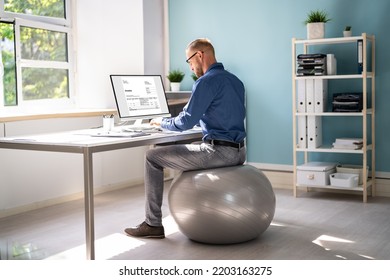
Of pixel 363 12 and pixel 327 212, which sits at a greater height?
pixel 363 12

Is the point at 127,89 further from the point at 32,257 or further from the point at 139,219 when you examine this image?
the point at 32,257

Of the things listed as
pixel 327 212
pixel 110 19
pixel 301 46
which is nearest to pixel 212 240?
pixel 327 212

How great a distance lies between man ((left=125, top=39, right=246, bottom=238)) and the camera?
371 cm

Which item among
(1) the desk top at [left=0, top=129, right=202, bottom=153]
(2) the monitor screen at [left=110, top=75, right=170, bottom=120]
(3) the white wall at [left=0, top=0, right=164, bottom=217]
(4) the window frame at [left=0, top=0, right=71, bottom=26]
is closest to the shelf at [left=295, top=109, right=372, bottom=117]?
(2) the monitor screen at [left=110, top=75, right=170, bottom=120]

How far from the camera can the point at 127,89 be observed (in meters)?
4.16

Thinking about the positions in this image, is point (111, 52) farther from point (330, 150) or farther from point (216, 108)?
point (216, 108)

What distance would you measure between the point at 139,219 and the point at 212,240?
98 centimetres

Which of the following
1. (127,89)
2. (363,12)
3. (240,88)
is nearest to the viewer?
(240,88)

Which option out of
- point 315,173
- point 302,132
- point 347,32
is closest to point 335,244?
point 315,173

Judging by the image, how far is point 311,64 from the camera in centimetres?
510

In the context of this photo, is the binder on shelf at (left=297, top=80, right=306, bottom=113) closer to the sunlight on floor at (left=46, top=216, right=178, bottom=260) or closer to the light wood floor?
the light wood floor

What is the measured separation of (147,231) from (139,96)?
94cm
